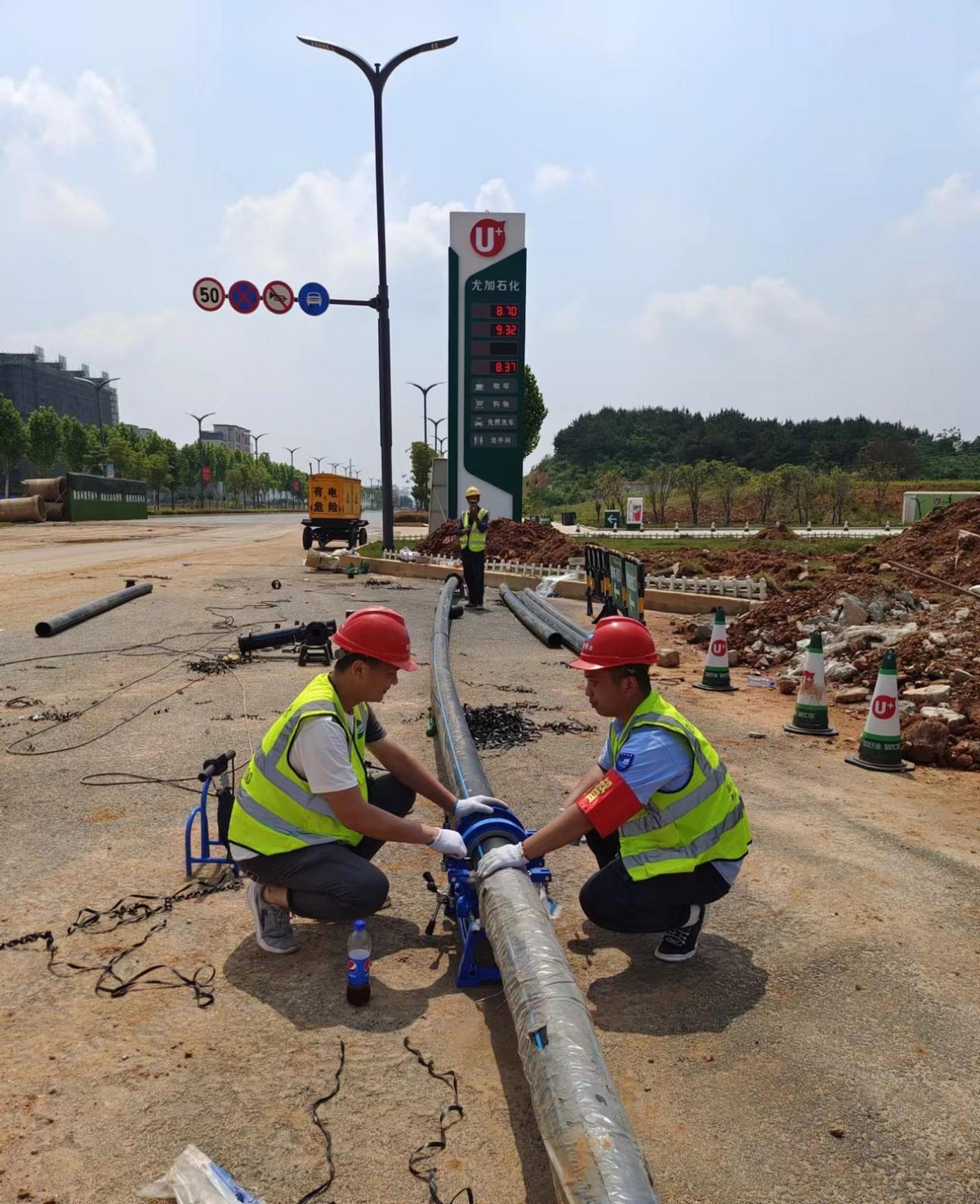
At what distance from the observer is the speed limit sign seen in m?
19.5

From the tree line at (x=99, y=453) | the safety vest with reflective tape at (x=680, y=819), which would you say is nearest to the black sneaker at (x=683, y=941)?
the safety vest with reflective tape at (x=680, y=819)

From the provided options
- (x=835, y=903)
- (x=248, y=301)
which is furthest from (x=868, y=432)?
(x=835, y=903)

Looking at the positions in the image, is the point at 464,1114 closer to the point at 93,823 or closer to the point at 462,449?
the point at 93,823

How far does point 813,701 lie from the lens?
21.9 ft

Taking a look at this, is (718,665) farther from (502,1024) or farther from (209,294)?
(209,294)

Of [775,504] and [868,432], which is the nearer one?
[775,504]

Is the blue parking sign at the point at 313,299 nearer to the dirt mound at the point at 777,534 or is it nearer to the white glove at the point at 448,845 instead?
the dirt mound at the point at 777,534

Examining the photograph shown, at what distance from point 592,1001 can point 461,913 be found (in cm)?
59

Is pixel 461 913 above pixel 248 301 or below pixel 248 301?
below

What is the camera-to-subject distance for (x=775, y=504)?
51812mm

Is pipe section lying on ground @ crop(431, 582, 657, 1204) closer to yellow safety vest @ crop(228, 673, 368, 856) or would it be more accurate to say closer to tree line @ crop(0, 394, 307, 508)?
yellow safety vest @ crop(228, 673, 368, 856)

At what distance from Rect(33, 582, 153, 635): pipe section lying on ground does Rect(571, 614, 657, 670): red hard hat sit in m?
8.89

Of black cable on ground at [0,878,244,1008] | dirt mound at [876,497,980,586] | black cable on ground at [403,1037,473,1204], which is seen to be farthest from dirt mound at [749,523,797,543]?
black cable on ground at [403,1037,473,1204]

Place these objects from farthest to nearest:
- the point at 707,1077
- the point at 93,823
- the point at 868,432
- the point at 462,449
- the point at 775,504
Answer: the point at 868,432
the point at 775,504
the point at 462,449
the point at 93,823
the point at 707,1077
